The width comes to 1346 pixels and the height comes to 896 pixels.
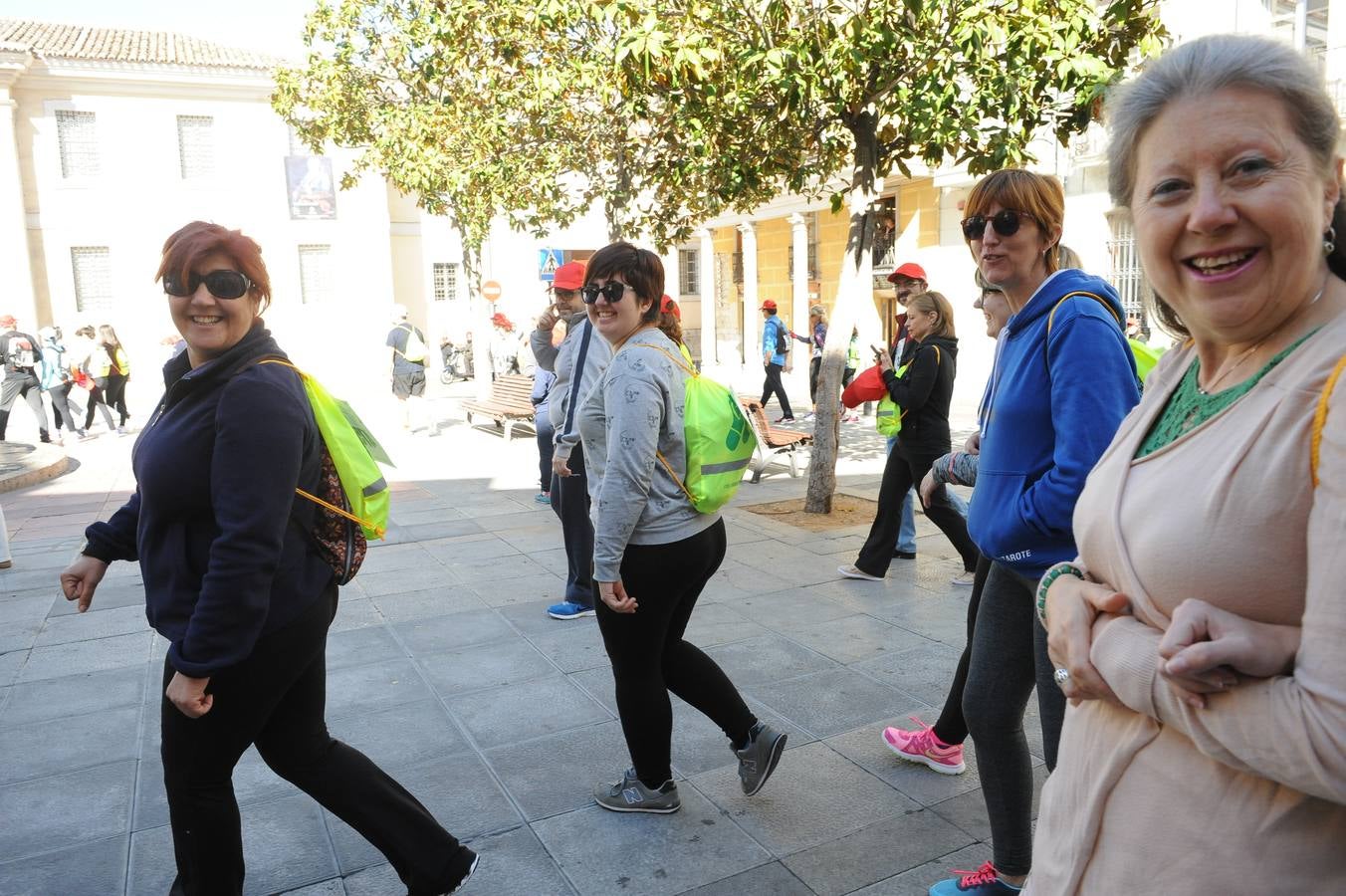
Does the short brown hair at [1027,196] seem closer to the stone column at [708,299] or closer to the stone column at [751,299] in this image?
the stone column at [751,299]

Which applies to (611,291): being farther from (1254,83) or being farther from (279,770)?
(1254,83)

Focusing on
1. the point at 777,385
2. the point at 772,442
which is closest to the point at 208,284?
the point at 772,442

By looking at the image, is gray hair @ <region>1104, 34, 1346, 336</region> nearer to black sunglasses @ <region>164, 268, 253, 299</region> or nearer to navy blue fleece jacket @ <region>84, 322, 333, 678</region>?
navy blue fleece jacket @ <region>84, 322, 333, 678</region>

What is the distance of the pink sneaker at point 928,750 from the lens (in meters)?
3.51

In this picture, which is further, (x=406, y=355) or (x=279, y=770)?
(x=406, y=355)

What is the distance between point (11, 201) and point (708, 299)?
19.9 m

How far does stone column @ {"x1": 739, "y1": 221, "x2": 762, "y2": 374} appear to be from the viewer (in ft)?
90.7

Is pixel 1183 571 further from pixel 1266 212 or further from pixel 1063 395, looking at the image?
pixel 1063 395

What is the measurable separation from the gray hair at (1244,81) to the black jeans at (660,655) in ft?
6.53

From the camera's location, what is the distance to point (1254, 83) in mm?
1183

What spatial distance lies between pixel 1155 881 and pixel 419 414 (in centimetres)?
1878

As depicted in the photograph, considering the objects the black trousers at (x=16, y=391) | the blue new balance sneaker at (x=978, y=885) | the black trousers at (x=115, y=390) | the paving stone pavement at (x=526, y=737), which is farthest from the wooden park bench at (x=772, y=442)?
the black trousers at (x=115, y=390)

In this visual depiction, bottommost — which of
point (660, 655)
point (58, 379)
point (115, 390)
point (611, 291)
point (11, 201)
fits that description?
point (115, 390)

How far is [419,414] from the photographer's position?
62.8ft
